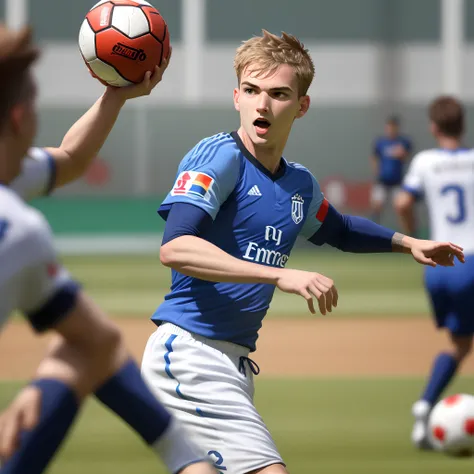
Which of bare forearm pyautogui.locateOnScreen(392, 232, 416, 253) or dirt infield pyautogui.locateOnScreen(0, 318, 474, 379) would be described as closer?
bare forearm pyautogui.locateOnScreen(392, 232, 416, 253)

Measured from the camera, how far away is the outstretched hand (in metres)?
4.52

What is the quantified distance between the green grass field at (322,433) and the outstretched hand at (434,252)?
2.03m

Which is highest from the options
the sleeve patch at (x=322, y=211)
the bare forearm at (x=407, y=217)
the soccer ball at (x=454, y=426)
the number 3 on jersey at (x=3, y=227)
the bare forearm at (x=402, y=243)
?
the number 3 on jersey at (x=3, y=227)

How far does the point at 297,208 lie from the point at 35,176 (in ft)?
4.64

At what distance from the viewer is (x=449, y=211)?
7844 mm

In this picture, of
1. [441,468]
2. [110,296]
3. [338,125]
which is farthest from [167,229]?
[338,125]

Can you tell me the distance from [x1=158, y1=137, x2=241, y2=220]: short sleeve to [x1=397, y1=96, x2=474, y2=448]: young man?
3516mm

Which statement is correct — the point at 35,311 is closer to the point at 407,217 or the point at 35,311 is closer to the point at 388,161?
the point at 407,217

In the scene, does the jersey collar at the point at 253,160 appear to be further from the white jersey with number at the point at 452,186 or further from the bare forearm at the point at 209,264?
the white jersey with number at the point at 452,186


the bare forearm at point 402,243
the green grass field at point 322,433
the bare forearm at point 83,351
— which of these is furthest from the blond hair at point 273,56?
the green grass field at point 322,433

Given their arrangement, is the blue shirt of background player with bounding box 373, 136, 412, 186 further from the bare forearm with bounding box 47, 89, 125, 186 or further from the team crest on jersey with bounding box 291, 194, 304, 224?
the bare forearm with bounding box 47, 89, 125, 186

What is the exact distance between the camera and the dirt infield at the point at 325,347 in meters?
10.2

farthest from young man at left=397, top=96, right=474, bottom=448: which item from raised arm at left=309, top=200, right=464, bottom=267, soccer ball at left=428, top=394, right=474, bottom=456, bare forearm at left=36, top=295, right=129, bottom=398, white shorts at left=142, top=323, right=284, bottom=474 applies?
bare forearm at left=36, top=295, right=129, bottom=398

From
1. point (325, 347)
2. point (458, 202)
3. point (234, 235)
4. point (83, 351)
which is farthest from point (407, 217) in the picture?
point (83, 351)
